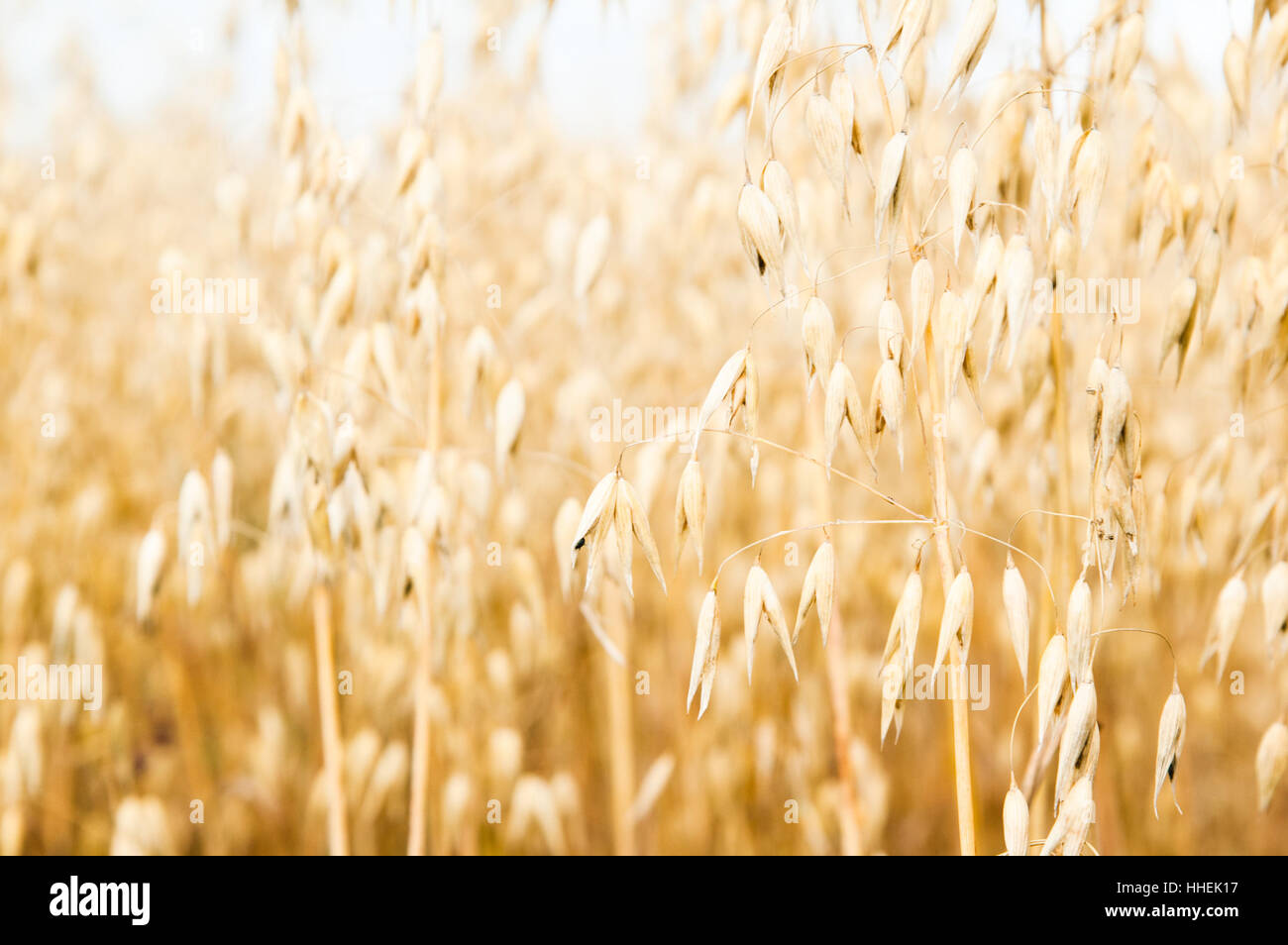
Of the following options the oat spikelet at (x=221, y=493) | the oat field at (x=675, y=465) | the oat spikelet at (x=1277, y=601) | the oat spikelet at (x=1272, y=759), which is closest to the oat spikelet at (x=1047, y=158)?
the oat field at (x=675, y=465)

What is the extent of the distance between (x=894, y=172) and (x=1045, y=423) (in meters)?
0.37

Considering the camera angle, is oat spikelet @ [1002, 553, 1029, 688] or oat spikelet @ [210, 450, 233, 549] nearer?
oat spikelet @ [1002, 553, 1029, 688]

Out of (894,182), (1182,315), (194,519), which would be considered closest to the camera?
(894,182)

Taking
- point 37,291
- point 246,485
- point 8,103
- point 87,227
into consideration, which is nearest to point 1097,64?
point 37,291

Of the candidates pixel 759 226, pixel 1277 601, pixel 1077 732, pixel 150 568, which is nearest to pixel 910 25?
pixel 759 226

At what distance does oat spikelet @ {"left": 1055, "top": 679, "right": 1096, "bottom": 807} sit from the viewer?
0.51 meters

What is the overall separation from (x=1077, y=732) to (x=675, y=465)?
0.72 meters

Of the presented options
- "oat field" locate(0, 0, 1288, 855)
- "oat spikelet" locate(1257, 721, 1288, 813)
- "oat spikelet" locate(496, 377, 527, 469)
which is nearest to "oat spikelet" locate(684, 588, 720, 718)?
"oat field" locate(0, 0, 1288, 855)

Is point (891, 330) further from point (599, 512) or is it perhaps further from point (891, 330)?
point (599, 512)

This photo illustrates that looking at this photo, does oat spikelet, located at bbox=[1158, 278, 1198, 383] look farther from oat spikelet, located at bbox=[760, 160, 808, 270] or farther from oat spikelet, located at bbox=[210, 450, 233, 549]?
oat spikelet, located at bbox=[210, 450, 233, 549]

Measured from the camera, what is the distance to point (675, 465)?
1.17m

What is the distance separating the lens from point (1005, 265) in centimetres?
53

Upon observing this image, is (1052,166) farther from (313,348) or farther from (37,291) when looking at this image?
(37,291)

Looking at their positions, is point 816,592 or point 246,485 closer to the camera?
point 816,592
